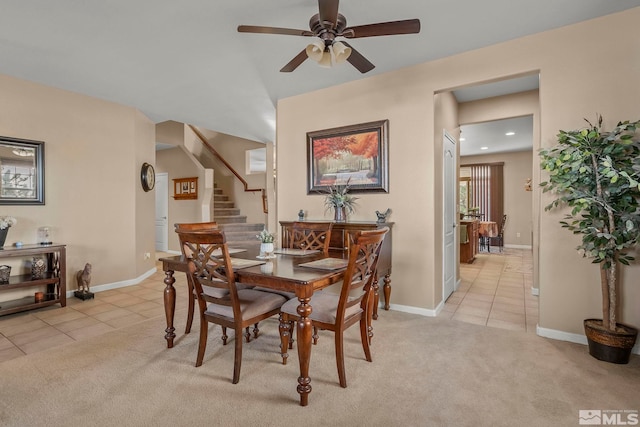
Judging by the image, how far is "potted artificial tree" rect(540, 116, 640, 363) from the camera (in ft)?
7.26

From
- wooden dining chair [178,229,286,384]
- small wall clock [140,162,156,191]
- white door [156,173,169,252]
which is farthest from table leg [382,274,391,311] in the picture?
white door [156,173,169,252]

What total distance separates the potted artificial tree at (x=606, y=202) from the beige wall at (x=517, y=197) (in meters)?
7.02

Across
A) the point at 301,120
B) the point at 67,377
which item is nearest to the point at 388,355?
the point at 67,377

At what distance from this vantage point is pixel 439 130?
11.6 feet

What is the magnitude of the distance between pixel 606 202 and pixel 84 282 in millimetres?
5253

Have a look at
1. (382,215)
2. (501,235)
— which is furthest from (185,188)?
(501,235)

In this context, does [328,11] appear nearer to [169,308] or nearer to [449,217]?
[169,308]

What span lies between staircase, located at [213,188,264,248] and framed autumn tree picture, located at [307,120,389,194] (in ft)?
9.60

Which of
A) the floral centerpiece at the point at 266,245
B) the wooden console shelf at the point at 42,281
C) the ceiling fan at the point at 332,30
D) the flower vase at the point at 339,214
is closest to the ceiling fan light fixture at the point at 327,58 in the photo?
the ceiling fan at the point at 332,30

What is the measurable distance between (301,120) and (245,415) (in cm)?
337

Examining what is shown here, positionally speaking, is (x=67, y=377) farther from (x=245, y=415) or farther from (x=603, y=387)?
(x=603, y=387)

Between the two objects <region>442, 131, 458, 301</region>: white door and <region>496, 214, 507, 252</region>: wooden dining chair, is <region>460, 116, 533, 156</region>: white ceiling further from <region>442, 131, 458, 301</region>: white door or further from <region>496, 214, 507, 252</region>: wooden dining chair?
<region>496, 214, 507, 252</region>: wooden dining chair

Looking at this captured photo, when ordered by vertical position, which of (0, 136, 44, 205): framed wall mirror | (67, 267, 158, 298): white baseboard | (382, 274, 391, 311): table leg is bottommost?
(67, 267, 158, 298): white baseboard

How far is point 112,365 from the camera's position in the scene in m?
2.25
